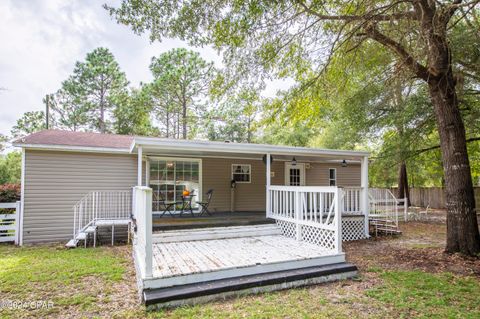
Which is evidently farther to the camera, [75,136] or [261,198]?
[261,198]

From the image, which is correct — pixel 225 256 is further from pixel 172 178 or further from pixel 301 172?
pixel 301 172

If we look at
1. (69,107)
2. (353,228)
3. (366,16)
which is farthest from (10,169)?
(366,16)

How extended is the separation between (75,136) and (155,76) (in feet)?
29.7

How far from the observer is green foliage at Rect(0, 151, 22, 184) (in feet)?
59.0

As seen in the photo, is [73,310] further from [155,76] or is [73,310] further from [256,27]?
[155,76]

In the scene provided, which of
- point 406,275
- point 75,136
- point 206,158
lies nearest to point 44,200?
point 75,136

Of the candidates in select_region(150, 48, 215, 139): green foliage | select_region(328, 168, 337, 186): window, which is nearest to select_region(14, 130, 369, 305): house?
select_region(328, 168, 337, 186): window

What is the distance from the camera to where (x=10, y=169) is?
19.2m

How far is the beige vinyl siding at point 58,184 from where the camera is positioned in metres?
7.38

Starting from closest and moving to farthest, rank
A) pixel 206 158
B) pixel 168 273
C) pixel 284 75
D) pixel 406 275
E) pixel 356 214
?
pixel 168 273, pixel 406 275, pixel 284 75, pixel 356 214, pixel 206 158

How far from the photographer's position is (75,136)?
8805mm

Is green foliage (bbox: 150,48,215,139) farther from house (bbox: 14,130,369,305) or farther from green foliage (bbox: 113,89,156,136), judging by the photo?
house (bbox: 14,130,369,305)

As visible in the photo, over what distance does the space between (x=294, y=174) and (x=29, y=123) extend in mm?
19562

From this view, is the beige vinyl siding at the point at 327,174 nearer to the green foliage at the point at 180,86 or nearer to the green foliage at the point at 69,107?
the green foliage at the point at 180,86
